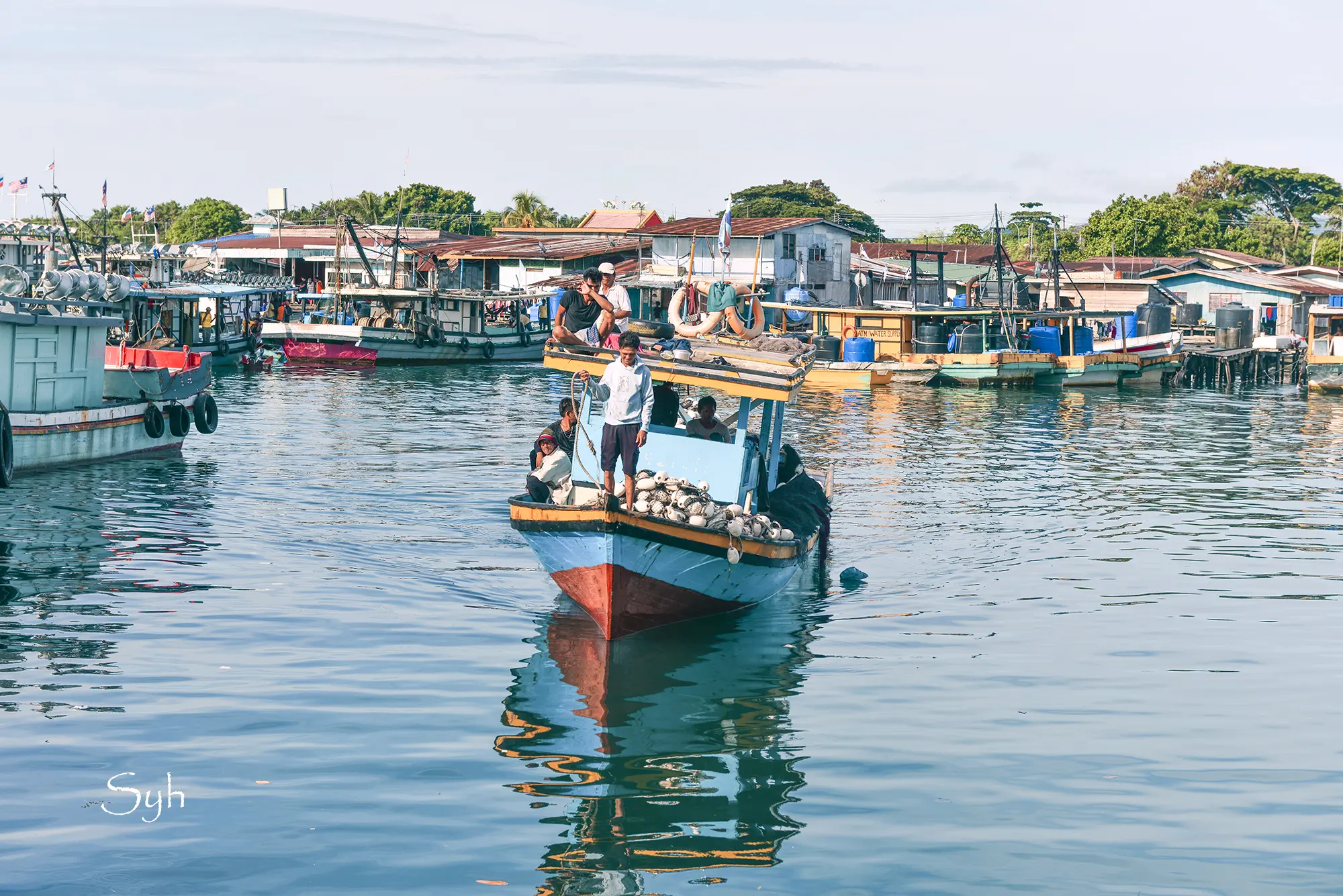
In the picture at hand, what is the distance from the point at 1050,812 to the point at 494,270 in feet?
236

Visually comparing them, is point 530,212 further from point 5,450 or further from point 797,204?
point 5,450

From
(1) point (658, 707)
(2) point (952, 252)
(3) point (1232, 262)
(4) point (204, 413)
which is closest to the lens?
(1) point (658, 707)

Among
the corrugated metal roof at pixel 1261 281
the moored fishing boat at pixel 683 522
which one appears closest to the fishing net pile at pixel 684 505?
the moored fishing boat at pixel 683 522

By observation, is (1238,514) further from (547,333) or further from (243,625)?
(547,333)

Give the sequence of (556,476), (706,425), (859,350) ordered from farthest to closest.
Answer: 1. (859,350)
2. (706,425)
3. (556,476)

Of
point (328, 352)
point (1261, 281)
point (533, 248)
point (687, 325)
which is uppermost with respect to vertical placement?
point (533, 248)

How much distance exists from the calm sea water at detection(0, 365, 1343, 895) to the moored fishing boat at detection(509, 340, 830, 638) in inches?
22.4

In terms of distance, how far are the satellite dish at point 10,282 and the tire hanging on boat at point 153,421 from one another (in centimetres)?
438

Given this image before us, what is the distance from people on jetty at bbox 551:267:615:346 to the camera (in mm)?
15531

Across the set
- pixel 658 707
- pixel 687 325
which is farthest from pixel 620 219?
pixel 658 707

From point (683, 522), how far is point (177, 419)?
18.6 m

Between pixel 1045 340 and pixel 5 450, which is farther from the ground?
pixel 1045 340

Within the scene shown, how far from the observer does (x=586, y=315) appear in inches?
658

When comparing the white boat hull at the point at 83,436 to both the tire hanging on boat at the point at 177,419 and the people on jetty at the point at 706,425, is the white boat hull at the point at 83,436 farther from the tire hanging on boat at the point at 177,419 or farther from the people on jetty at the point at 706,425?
the people on jetty at the point at 706,425
